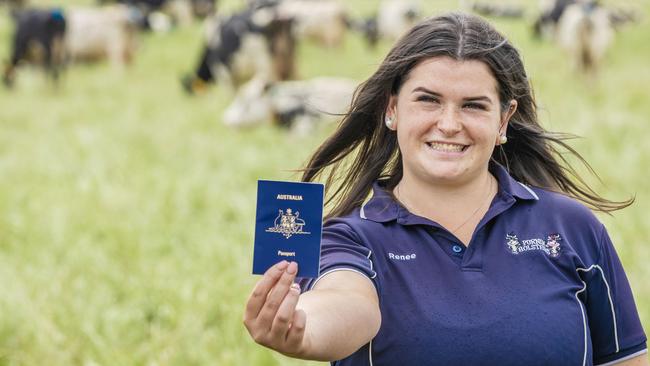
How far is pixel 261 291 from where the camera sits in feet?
6.02

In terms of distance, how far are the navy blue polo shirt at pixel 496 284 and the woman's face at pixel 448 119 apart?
127 mm

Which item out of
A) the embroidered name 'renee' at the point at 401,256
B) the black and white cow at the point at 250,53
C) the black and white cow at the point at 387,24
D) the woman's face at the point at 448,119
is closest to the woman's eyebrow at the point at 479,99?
the woman's face at the point at 448,119

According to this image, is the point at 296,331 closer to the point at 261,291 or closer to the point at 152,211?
the point at 261,291

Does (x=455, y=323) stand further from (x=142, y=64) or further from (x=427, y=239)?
(x=142, y=64)

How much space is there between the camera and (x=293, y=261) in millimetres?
2012

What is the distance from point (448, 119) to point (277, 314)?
26.7 inches

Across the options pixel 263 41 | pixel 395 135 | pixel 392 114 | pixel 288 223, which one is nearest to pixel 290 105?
pixel 263 41

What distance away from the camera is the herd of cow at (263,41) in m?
11.0

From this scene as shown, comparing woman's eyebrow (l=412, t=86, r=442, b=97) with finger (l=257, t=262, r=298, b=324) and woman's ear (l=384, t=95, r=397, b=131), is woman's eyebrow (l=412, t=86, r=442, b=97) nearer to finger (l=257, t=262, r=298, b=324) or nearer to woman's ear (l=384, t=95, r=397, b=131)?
woman's ear (l=384, t=95, r=397, b=131)

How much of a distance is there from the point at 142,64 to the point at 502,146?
50.3 feet

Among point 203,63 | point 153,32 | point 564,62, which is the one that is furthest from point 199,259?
point 153,32

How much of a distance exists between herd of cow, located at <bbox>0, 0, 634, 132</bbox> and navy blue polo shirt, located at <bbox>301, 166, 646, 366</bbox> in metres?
4.83

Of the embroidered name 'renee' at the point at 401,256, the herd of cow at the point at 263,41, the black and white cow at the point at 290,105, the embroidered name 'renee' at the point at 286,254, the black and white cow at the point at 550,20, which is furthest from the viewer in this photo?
the black and white cow at the point at 550,20

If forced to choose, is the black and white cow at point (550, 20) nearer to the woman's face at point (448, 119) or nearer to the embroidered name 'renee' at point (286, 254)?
the woman's face at point (448, 119)
